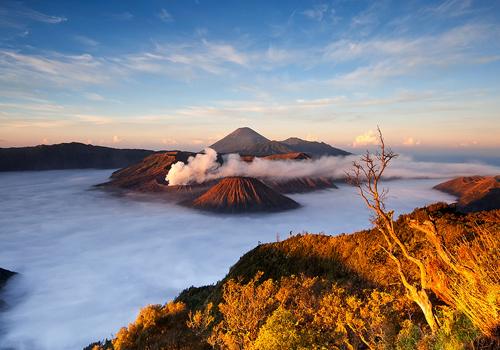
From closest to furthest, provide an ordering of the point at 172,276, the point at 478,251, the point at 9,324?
the point at 478,251 → the point at 9,324 → the point at 172,276

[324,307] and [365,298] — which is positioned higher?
[324,307]

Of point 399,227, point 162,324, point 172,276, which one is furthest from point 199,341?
point 172,276

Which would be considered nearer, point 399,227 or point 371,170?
point 371,170

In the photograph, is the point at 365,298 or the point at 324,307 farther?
the point at 365,298

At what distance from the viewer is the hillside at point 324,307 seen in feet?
35.2

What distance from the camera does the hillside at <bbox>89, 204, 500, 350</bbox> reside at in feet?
35.2

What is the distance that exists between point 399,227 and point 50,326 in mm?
129453

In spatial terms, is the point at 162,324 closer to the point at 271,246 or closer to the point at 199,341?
the point at 199,341

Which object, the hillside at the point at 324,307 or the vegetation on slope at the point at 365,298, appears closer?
the vegetation on slope at the point at 365,298

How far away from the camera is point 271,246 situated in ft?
193

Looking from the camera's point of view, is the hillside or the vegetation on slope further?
the hillside

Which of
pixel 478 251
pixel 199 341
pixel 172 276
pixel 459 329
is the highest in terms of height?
pixel 478 251

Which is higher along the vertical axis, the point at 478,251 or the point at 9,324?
the point at 478,251

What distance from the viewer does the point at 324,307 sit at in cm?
1969
